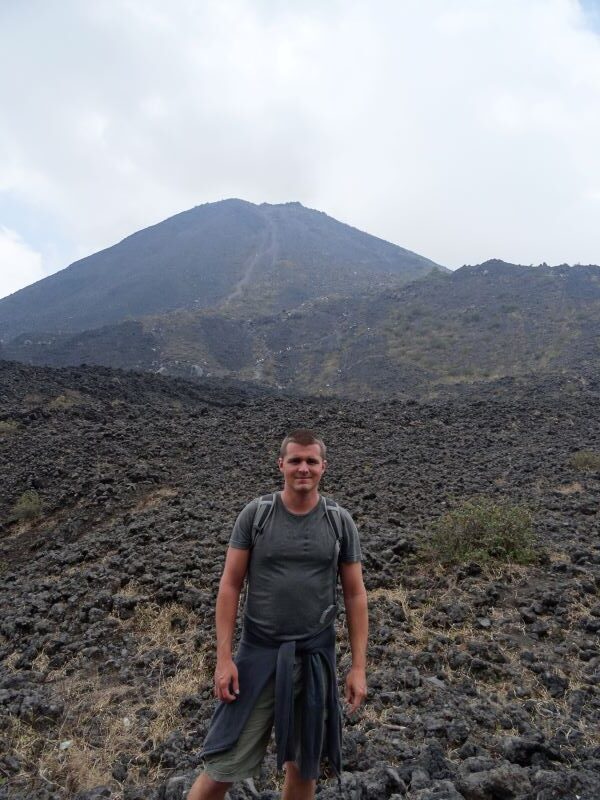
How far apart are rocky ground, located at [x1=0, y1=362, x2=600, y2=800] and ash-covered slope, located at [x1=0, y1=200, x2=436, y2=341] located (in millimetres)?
38187

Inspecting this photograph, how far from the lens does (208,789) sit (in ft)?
6.86

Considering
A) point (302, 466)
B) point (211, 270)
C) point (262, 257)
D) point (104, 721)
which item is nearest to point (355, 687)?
point (302, 466)

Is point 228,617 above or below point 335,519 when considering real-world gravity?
below

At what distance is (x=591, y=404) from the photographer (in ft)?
43.8

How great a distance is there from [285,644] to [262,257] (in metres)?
70.2

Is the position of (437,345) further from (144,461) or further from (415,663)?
(415,663)

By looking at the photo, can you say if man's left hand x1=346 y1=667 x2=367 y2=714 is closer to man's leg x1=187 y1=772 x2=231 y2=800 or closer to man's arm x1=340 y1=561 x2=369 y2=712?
man's arm x1=340 y1=561 x2=369 y2=712

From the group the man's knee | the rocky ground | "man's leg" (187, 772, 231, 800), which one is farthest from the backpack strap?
the rocky ground

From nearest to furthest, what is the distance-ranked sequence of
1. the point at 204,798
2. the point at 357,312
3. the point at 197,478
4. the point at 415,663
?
1. the point at 204,798
2. the point at 415,663
3. the point at 197,478
4. the point at 357,312

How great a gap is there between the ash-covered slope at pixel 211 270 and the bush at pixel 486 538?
137 ft

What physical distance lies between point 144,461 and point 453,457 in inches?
220

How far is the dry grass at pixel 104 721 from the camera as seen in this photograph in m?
2.79

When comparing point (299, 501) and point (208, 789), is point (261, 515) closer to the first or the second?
point (299, 501)

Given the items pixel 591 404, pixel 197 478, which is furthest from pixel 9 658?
pixel 591 404
